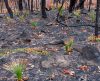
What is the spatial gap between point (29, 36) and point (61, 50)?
4.24 metres

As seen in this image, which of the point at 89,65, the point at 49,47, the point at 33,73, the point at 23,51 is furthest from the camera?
the point at 49,47

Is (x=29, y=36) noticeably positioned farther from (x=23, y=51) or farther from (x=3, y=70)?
(x=3, y=70)

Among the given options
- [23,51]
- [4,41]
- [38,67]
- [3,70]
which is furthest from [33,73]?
[4,41]

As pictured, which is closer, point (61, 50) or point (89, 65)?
point (89, 65)

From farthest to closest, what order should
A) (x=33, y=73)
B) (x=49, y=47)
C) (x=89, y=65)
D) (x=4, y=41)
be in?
(x=4, y=41) → (x=49, y=47) → (x=89, y=65) → (x=33, y=73)

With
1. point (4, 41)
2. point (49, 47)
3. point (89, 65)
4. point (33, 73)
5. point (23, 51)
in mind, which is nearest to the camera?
point (33, 73)

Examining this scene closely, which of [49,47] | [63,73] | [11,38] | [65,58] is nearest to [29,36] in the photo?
[11,38]

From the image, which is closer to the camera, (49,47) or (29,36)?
(49,47)

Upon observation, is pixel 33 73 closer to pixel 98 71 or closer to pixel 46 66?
pixel 46 66

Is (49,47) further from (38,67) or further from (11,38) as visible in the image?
(11,38)

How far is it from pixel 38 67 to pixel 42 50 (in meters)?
1.44

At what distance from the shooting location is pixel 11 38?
13.2 metres

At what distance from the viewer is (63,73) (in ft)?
25.3

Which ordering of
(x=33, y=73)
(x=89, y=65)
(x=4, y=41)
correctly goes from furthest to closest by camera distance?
(x=4, y=41) → (x=89, y=65) → (x=33, y=73)
